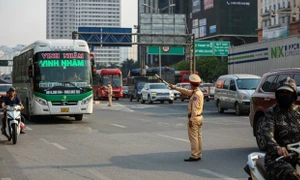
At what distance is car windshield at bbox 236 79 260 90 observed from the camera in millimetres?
28078

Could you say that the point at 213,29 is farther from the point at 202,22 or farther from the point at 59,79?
the point at 59,79

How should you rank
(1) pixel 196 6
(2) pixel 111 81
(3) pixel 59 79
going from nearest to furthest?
1. (3) pixel 59 79
2. (2) pixel 111 81
3. (1) pixel 196 6

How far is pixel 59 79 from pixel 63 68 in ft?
1.55

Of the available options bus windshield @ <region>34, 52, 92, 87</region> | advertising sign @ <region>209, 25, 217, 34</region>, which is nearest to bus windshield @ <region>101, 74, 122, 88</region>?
bus windshield @ <region>34, 52, 92, 87</region>

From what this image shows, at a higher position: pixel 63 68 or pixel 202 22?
pixel 202 22

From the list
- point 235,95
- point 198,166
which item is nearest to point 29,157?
point 198,166

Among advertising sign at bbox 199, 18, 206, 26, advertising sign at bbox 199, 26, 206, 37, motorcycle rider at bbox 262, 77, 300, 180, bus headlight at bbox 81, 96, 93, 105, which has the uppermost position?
advertising sign at bbox 199, 18, 206, 26

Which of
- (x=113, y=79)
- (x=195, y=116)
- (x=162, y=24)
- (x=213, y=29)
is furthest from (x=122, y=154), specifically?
(x=213, y=29)

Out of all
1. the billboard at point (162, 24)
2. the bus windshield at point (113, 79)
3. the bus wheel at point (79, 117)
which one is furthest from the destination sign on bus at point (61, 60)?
the billboard at point (162, 24)

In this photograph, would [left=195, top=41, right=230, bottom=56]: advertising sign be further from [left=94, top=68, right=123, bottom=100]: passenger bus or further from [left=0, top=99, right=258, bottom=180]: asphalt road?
[left=0, top=99, right=258, bottom=180]: asphalt road

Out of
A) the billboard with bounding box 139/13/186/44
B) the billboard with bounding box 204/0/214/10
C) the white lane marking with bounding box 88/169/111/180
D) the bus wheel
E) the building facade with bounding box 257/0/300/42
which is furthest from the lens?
the billboard with bounding box 204/0/214/10

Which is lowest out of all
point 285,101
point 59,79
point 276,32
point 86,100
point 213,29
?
point 86,100

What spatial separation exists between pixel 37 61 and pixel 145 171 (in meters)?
13.2

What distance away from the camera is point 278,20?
338 feet
